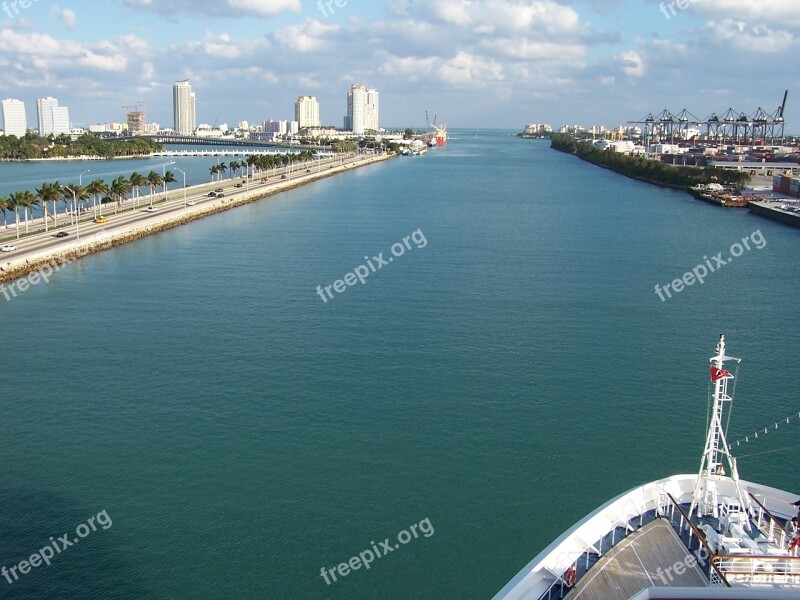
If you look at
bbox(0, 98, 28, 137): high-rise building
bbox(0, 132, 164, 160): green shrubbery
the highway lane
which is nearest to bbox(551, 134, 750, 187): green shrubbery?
the highway lane

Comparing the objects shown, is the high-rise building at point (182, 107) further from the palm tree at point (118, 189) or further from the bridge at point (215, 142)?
the palm tree at point (118, 189)

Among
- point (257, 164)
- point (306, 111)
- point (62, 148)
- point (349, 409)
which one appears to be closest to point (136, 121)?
point (306, 111)

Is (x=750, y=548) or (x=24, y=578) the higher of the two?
(x=750, y=548)

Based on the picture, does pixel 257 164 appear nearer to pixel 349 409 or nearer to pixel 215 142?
pixel 349 409

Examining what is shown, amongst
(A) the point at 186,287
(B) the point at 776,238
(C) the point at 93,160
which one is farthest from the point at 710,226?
(C) the point at 93,160

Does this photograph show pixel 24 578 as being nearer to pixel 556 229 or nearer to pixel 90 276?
pixel 90 276
